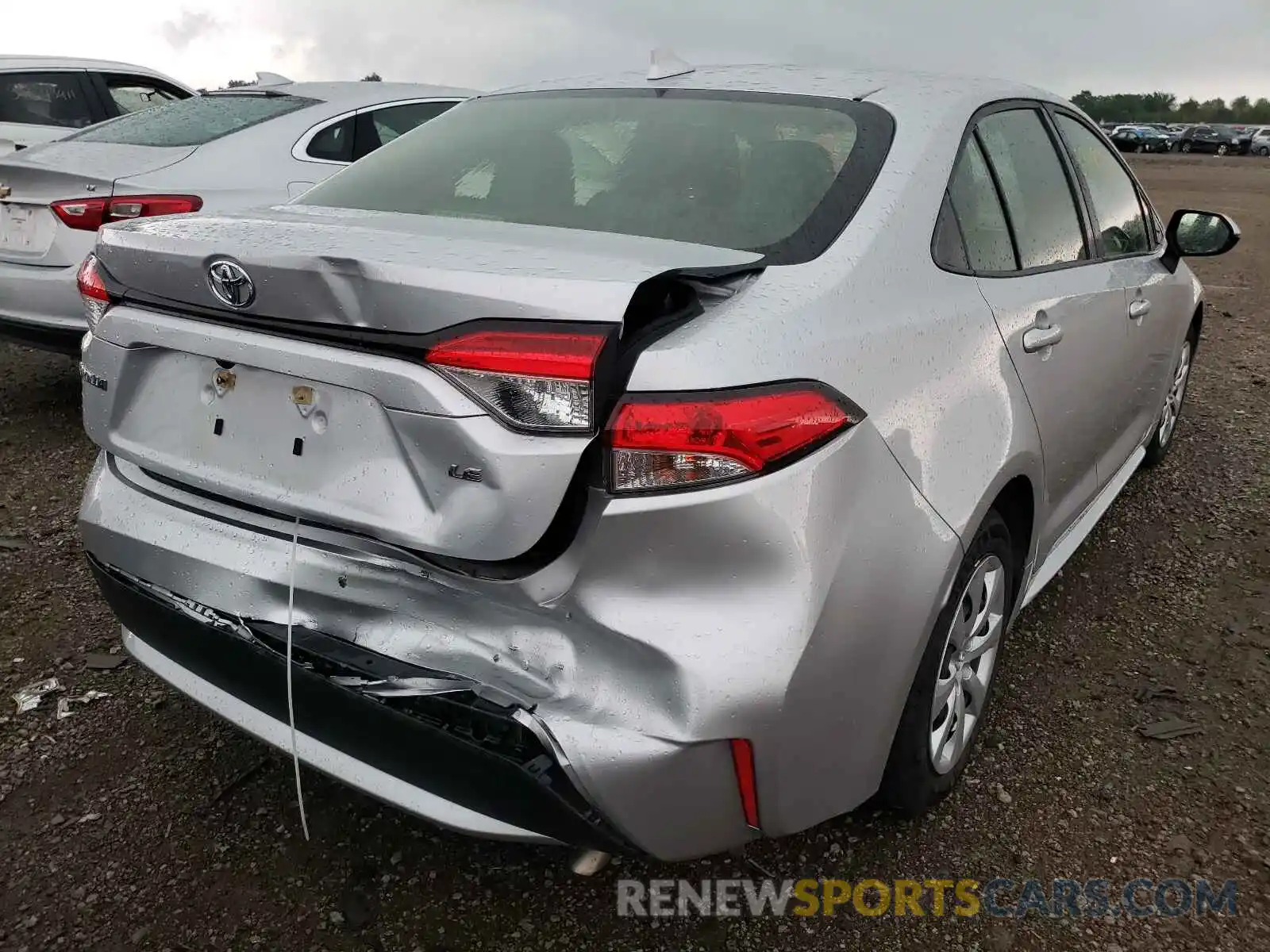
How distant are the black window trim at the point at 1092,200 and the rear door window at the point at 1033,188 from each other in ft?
0.38

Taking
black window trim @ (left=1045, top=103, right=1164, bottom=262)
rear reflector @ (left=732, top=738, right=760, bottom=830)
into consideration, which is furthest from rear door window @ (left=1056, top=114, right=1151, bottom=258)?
rear reflector @ (left=732, top=738, right=760, bottom=830)

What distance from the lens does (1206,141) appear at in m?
48.3

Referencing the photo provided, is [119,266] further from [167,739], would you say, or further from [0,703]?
[0,703]

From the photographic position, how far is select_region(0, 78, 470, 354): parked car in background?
13.2 feet

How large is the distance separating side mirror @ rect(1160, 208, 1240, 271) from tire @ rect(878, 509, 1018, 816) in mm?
1848

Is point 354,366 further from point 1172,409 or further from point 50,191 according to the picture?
point 1172,409

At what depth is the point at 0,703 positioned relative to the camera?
8.27ft

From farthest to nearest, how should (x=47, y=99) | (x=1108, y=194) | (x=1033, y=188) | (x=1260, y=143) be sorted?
(x=1260, y=143) → (x=47, y=99) → (x=1108, y=194) → (x=1033, y=188)

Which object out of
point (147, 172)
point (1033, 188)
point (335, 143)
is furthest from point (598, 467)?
point (335, 143)

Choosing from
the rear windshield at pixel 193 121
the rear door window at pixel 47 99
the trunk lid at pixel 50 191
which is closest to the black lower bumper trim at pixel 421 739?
the trunk lid at pixel 50 191

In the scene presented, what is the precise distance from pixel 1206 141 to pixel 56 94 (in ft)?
179

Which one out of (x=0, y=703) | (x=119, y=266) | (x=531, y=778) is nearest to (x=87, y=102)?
(x=0, y=703)

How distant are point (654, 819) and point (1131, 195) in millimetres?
2919

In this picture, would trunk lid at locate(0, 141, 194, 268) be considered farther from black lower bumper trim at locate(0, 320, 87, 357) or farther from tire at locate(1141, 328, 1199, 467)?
tire at locate(1141, 328, 1199, 467)
